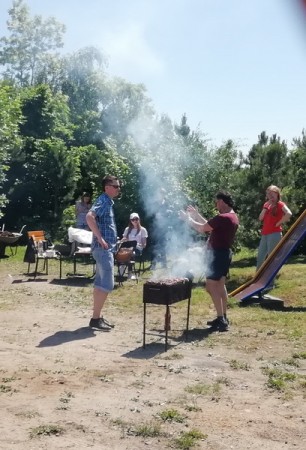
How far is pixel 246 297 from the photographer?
9383 mm

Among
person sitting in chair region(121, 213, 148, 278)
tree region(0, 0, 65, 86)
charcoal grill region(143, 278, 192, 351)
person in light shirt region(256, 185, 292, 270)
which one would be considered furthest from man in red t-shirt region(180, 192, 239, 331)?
tree region(0, 0, 65, 86)

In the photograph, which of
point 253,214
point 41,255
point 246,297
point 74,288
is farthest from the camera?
point 253,214

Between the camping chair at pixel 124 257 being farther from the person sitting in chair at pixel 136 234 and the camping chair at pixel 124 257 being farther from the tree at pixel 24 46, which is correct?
the tree at pixel 24 46

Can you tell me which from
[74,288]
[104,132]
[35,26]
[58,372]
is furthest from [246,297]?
[35,26]

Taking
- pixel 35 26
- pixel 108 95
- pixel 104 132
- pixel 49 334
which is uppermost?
pixel 35 26

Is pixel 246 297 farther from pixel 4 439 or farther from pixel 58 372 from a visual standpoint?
pixel 4 439

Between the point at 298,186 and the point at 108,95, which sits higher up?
the point at 108,95

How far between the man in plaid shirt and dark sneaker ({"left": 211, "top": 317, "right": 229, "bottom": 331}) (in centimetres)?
136

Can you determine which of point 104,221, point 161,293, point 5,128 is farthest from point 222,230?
point 5,128

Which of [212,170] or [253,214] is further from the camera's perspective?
[212,170]

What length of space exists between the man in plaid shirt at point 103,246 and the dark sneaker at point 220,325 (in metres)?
1.36

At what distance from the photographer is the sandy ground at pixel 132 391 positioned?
4074mm

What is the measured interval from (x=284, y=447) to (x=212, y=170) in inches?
497

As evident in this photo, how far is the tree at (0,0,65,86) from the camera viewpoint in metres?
45.2
